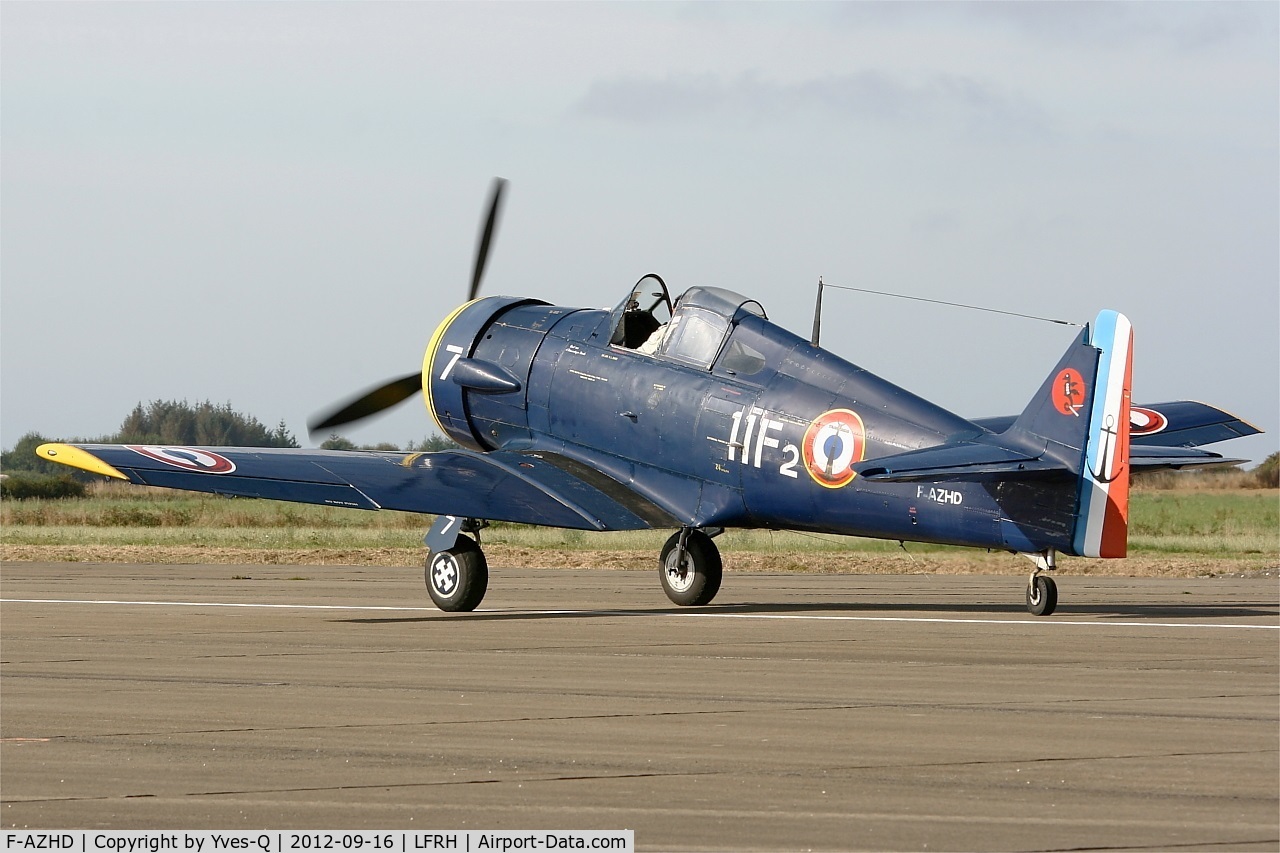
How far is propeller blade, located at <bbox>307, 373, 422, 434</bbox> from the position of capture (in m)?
19.7

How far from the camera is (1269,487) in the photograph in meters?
69.2

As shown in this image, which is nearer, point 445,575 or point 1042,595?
point 1042,595

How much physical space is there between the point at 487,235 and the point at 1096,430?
9.48m

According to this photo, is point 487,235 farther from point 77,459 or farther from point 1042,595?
point 1042,595

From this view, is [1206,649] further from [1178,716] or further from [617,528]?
[617,528]

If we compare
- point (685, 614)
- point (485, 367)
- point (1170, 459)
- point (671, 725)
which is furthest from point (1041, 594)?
point (671, 725)

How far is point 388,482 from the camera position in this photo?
1639cm

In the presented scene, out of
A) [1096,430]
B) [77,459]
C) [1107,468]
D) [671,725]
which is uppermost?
[1096,430]

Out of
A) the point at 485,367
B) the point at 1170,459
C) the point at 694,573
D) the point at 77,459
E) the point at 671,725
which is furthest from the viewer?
the point at 485,367

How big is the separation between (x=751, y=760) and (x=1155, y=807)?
182 centimetres

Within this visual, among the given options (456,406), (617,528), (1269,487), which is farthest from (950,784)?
(1269,487)

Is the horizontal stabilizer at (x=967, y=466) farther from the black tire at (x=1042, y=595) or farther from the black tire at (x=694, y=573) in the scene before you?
the black tire at (x=694, y=573)

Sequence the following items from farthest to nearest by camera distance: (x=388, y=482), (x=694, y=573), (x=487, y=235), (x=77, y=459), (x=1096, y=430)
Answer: (x=487, y=235), (x=694, y=573), (x=388, y=482), (x=77, y=459), (x=1096, y=430)

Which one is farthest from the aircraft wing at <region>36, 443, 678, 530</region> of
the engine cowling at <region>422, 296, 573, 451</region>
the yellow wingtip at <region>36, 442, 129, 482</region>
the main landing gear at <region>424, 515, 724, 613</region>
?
the engine cowling at <region>422, 296, 573, 451</region>
